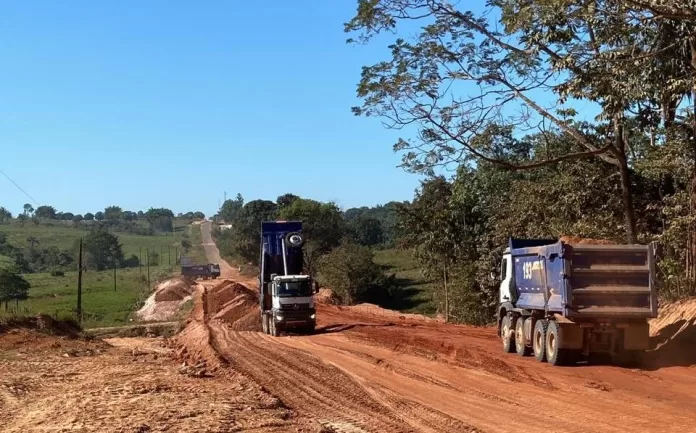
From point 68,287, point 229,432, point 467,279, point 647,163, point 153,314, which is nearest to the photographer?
point 229,432

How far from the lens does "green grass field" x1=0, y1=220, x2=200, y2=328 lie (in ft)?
181

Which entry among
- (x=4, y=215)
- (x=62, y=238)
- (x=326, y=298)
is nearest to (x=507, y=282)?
(x=326, y=298)

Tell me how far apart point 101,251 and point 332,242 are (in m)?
61.4

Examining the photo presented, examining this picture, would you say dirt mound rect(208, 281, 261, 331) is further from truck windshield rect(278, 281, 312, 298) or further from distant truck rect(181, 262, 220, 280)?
distant truck rect(181, 262, 220, 280)

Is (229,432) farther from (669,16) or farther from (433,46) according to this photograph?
(433,46)

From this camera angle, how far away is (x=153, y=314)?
179 ft

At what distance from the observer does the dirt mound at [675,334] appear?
16.8m

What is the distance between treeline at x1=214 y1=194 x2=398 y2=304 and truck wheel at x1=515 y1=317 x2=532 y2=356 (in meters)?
21.8

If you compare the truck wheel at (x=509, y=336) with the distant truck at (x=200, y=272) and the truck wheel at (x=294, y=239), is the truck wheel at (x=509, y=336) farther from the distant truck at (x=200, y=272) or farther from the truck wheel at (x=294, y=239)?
the distant truck at (x=200, y=272)

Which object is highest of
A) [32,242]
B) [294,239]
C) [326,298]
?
[32,242]

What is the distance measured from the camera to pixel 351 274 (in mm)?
59062

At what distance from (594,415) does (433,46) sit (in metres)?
12.9

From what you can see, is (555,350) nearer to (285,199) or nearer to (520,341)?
(520,341)

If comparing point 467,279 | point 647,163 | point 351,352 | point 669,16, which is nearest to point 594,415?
point 669,16
